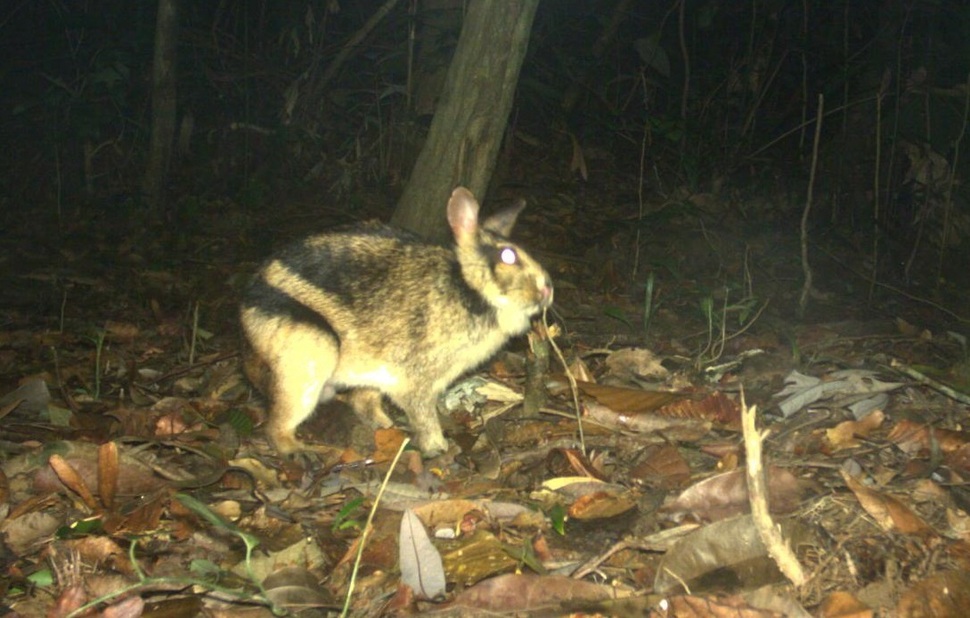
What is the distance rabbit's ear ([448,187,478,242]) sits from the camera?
5.40 metres

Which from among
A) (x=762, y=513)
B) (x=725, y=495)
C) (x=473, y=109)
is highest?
(x=473, y=109)

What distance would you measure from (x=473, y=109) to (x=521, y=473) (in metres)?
2.94

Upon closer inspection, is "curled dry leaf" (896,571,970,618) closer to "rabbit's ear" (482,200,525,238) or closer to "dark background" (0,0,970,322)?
"rabbit's ear" (482,200,525,238)

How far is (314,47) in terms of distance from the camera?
12195mm

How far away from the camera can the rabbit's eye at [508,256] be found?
17.7ft

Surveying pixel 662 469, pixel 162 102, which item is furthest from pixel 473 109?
pixel 162 102

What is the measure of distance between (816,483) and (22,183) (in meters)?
10.6

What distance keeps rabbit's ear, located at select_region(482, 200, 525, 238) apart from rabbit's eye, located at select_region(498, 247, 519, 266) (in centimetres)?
32

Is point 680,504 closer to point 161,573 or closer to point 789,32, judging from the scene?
point 161,573

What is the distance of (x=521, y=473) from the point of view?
4809 mm

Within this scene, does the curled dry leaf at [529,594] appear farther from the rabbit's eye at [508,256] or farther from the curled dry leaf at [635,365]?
the curled dry leaf at [635,365]

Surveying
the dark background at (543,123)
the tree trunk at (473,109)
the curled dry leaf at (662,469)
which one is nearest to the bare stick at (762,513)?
the curled dry leaf at (662,469)

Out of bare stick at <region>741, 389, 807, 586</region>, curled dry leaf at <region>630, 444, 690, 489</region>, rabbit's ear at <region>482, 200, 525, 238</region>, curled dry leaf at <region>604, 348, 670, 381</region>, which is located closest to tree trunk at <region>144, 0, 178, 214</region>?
rabbit's ear at <region>482, 200, 525, 238</region>

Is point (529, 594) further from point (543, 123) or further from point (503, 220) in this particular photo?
point (543, 123)
